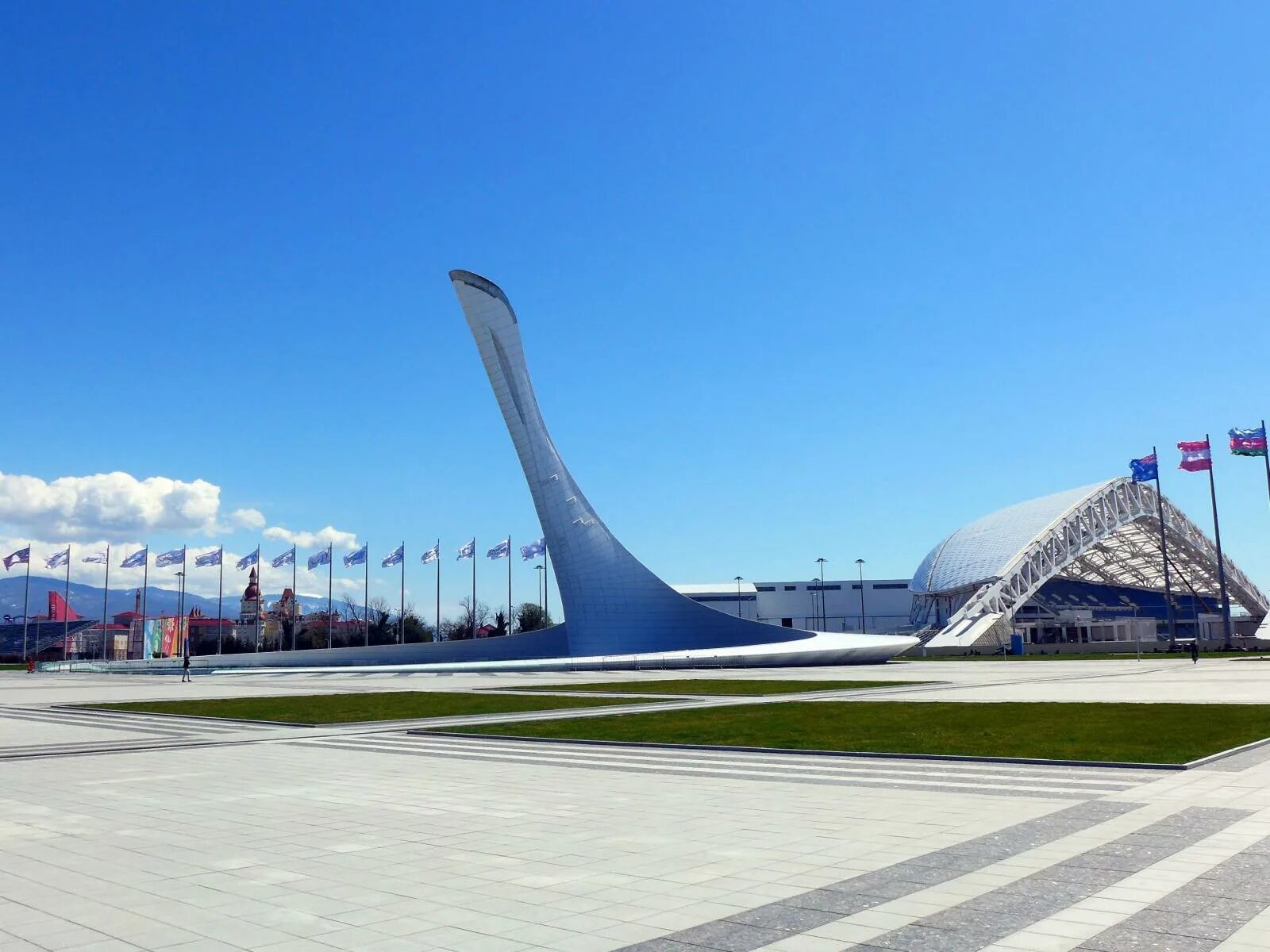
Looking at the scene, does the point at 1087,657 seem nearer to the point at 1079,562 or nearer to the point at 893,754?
the point at 1079,562

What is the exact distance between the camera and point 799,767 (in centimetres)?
1154

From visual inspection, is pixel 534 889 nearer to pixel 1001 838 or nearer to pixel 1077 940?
pixel 1077 940

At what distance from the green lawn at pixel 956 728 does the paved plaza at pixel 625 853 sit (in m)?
0.96

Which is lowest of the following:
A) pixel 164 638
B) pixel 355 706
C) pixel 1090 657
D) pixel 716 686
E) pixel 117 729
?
pixel 1090 657

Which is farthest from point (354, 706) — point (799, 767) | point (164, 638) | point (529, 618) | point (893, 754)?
point (529, 618)

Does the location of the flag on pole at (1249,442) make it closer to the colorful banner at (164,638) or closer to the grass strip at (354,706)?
the grass strip at (354,706)

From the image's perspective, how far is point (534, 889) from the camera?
6.07 m

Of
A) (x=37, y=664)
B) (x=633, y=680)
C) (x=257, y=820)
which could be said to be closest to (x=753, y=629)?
(x=633, y=680)

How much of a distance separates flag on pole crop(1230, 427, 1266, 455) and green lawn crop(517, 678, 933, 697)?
112 feet

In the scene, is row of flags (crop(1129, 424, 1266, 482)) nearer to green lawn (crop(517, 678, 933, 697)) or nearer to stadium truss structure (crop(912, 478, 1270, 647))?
stadium truss structure (crop(912, 478, 1270, 647))

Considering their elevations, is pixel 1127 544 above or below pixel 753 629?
above

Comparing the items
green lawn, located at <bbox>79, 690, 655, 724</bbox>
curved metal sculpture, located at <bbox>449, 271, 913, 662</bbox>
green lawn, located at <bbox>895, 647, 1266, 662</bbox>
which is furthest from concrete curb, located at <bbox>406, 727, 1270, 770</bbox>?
green lawn, located at <bbox>895, 647, 1266, 662</bbox>

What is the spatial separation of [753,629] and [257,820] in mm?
37192

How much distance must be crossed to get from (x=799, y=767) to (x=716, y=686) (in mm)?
15756
